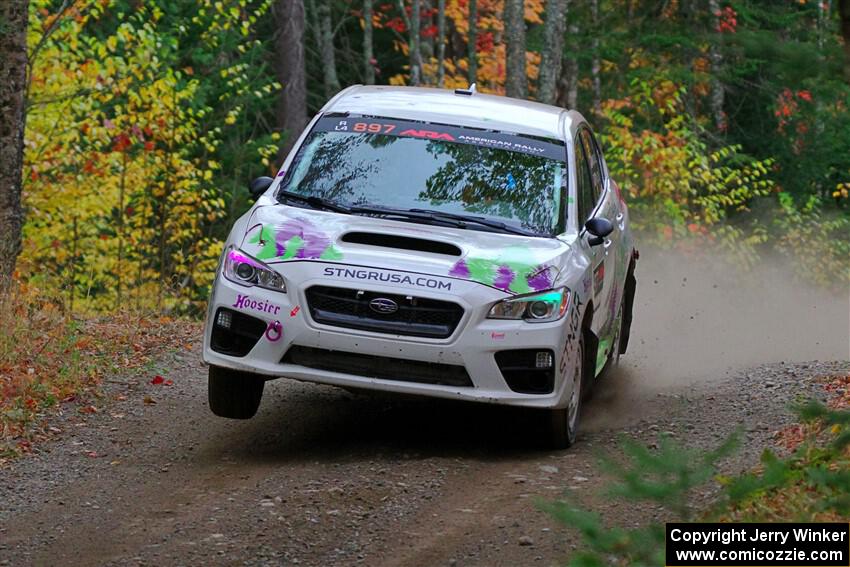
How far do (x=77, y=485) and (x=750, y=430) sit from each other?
4.14 metres

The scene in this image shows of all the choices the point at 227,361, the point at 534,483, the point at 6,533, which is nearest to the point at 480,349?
the point at 534,483

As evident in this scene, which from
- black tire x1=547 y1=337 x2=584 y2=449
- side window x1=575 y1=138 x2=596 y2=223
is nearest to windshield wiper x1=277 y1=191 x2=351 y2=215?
side window x1=575 y1=138 x2=596 y2=223

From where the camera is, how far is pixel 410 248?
25.9ft

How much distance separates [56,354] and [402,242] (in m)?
3.92

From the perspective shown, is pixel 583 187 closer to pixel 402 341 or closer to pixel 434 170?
pixel 434 170

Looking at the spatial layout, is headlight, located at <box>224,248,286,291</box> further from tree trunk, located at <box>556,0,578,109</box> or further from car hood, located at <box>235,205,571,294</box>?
tree trunk, located at <box>556,0,578,109</box>

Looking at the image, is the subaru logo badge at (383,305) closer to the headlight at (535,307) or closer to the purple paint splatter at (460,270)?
the purple paint splatter at (460,270)

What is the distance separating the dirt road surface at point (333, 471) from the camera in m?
6.32

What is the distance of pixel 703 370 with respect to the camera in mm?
12352

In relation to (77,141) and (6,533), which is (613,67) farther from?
(6,533)

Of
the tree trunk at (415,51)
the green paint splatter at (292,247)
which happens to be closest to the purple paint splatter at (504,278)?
the green paint splatter at (292,247)

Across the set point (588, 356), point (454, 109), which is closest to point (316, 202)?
point (454, 109)

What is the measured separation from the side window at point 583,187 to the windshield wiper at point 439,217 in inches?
24.8

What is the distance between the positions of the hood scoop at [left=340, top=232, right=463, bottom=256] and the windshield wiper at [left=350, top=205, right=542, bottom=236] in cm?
42
